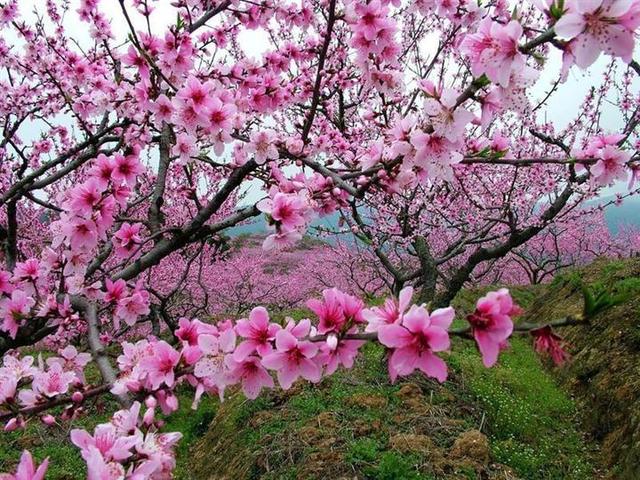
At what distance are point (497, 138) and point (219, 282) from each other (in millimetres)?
18478

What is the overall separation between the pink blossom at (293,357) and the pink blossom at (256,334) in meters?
0.05

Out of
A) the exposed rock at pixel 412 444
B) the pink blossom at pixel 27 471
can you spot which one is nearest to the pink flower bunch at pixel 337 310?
the pink blossom at pixel 27 471

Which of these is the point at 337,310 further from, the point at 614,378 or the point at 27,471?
the point at 614,378

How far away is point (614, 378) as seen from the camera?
5.23 metres

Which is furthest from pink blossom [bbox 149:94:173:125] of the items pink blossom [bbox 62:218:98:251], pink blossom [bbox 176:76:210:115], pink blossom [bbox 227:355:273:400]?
pink blossom [bbox 227:355:273:400]

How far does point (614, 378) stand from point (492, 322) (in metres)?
5.17

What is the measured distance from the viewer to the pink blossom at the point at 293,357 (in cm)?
131

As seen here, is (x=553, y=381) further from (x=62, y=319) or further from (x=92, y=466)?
(x=92, y=466)

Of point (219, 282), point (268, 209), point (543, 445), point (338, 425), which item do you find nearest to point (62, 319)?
point (268, 209)

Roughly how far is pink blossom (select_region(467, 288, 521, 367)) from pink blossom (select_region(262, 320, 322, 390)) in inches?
17.1

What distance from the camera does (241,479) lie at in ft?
13.7

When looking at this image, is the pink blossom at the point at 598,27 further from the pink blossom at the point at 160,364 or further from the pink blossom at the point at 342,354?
the pink blossom at the point at 160,364

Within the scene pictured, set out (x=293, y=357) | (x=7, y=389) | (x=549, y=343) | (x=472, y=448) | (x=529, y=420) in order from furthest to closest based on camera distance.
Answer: (x=529, y=420) → (x=472, y=448) → (x=7, y=389) → (x=293, y=357) → (x=549, y=343)

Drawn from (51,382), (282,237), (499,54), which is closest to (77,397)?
(51,382)
